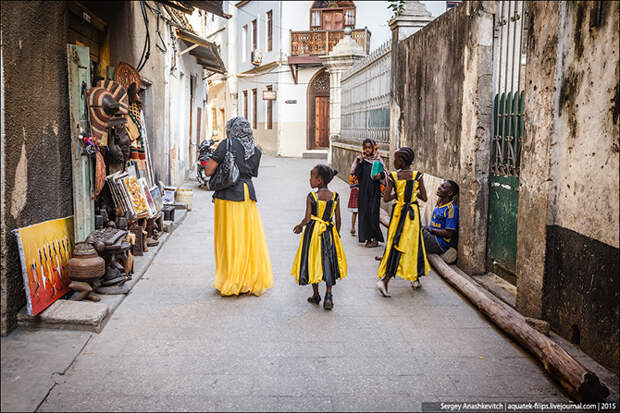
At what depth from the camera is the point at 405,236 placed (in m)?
5.64

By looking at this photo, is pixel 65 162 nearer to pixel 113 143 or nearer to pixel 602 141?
pixel 113 143

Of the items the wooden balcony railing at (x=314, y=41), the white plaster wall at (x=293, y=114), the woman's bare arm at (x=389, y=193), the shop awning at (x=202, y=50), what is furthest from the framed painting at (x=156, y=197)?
the wooden balcony railing at (x=314, y=41)

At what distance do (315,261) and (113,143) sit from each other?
3.31 metres

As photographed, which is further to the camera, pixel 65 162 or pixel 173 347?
pixel 65 162

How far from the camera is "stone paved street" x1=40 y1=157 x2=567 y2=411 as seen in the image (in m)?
3.50

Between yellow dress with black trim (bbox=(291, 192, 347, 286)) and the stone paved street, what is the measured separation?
327 millimetres

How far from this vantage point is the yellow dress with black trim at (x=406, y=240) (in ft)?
18.5

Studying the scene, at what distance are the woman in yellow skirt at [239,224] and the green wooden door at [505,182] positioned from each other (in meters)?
2.48

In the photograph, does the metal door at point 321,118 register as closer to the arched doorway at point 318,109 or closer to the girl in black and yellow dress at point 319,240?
the arched doorway at point 318,109

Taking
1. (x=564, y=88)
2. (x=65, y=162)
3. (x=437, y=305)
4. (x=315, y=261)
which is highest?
(x=564, y=88)

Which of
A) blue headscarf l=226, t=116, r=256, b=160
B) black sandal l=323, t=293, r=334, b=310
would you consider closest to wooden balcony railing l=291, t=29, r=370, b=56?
blue headscarf l=226, t=116, r=256, b=160

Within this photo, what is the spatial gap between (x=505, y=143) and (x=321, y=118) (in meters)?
23.0

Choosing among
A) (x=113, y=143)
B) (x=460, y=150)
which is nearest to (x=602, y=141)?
(x=460, y=150)

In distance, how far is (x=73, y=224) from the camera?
5332 mm
